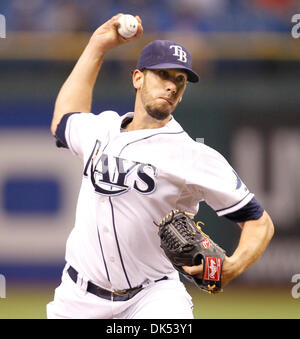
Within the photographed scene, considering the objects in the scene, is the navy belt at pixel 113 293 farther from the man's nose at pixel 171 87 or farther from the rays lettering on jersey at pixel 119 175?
the man's nose at pixel 171 87

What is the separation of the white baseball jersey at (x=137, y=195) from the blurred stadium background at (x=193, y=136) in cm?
465

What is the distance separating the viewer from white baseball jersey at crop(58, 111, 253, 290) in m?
4.00

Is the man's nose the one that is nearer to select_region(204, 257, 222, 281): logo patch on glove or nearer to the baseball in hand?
the baseball in hand

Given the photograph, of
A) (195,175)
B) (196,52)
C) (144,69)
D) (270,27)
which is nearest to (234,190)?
(195,175)

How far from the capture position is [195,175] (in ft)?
13.1

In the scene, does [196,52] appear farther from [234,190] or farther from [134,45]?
[234,190]

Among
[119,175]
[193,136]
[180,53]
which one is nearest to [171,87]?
[180,53]

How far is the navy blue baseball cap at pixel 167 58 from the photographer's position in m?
4.17

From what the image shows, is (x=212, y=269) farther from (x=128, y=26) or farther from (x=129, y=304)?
(x=128, y=26)

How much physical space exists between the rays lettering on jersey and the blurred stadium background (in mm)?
4750

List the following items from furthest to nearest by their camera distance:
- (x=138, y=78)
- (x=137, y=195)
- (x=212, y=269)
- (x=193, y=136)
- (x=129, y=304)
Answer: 1. (x=193, y=136)
2. (x=138, y=78)
3. (x=129, y=304)
4. (x=137, y=195)
5. (x=212, y=269)

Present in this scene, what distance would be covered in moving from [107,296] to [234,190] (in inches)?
36.6

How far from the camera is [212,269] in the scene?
3.78 metres

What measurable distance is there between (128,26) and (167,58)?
1.38 ft
